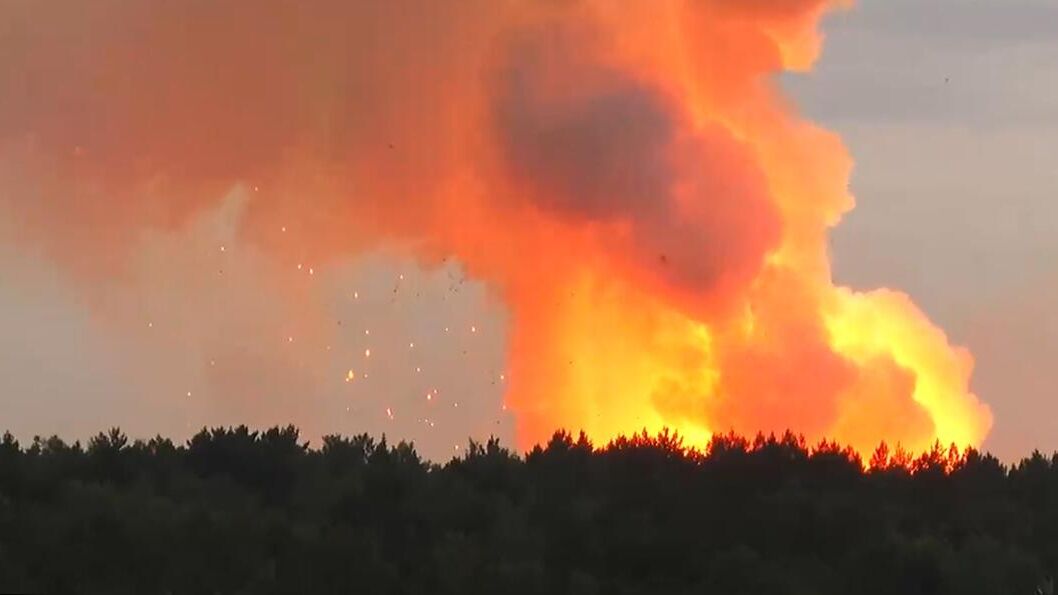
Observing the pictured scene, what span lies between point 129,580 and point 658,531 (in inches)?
259

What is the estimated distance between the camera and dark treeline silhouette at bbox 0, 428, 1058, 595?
67.2 ft

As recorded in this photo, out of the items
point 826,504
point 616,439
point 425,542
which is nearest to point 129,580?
point 425,542

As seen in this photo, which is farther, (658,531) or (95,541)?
(658,531)

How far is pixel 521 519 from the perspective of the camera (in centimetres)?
2317

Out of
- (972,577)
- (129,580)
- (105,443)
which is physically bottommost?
(129,580)

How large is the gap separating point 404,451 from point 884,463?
718cm

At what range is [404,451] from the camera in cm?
2723

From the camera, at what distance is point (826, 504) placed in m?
24.4

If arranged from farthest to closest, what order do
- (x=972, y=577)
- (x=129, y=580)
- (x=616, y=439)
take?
(x=616, y=439) → (x=972, y=577) → (x=129, y=580)

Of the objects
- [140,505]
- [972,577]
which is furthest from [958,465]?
[140,505]

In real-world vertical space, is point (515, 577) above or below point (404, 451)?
below

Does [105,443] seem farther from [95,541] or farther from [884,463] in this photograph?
[884,463]

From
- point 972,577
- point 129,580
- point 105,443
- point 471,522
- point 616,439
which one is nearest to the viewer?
point 129,580

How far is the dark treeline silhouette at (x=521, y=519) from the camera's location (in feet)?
67.2
